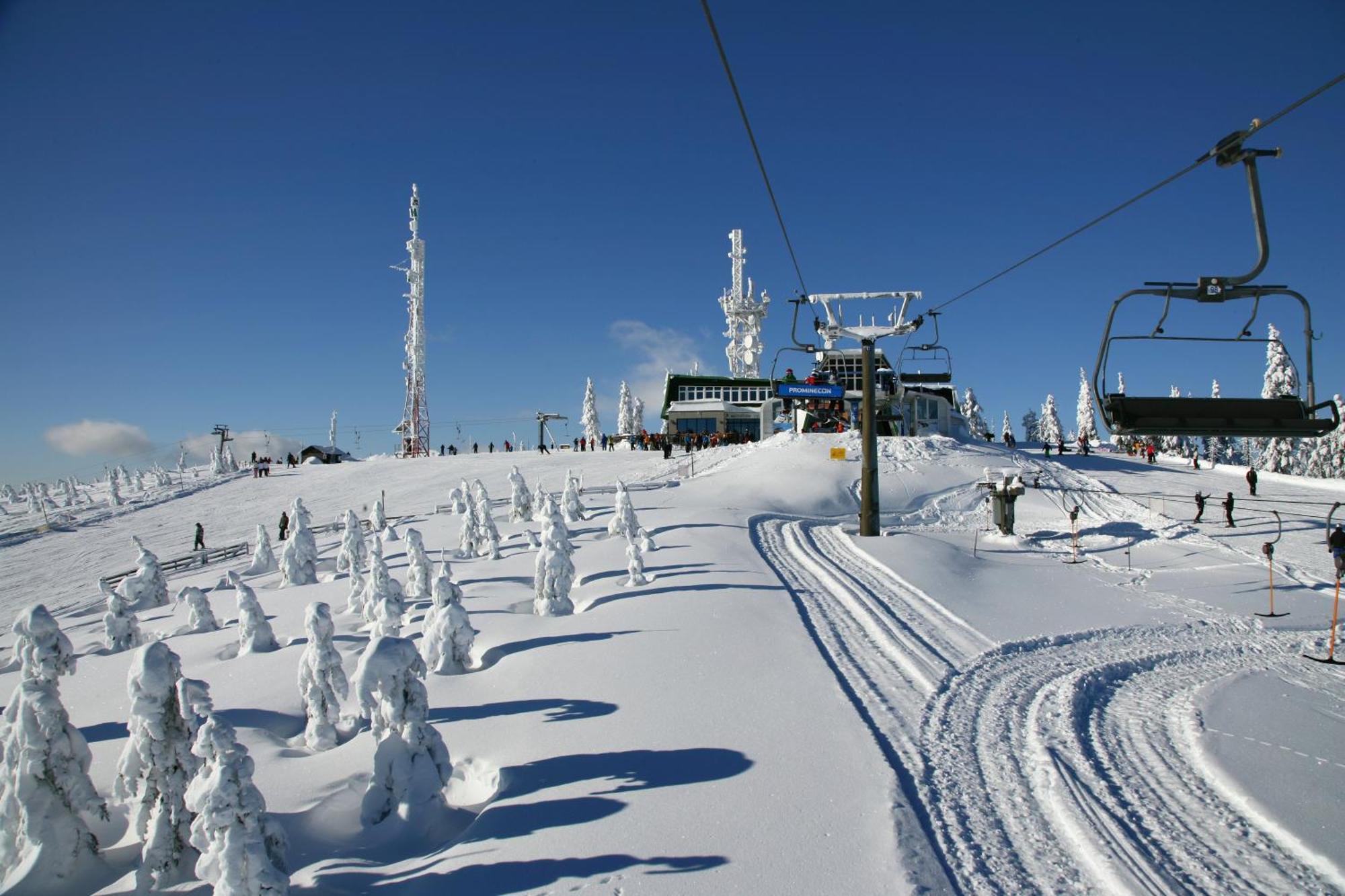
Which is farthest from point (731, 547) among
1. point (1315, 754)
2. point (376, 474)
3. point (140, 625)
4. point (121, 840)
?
point (376, 474)

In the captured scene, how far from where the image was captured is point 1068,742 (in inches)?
295

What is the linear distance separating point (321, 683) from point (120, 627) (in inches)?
412

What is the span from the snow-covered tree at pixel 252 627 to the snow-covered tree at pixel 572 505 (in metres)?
12.1

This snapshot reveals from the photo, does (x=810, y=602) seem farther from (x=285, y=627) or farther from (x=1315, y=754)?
(x=285, y=627)

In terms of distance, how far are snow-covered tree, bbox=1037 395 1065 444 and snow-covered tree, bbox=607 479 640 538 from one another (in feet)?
287

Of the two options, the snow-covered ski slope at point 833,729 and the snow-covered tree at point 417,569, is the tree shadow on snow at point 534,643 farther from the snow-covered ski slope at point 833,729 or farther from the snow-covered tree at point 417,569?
the snow-covered tree at point 417,569

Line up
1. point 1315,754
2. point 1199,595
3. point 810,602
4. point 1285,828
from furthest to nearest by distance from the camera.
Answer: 1. point 1199,595
2. point 810,602
3. point 1315,754
4. point 1285,828

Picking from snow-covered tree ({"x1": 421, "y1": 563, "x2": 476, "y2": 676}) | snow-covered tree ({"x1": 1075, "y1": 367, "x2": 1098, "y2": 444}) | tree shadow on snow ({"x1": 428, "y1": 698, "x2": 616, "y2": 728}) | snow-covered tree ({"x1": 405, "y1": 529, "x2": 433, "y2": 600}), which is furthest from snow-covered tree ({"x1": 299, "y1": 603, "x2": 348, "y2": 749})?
snow-covered tree ({"x1": 1075, "y1": 367, "x2": 1098, "y2": 444})

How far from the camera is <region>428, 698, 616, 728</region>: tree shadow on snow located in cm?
805

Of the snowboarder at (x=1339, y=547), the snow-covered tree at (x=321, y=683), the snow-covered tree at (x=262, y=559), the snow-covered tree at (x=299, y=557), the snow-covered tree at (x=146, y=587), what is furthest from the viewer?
the snow-covered tree at (x=262, y=559)

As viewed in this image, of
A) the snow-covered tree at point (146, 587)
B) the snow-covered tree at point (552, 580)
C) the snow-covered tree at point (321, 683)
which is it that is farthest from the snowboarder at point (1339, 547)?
the snow-covered tree at point (146, 587)

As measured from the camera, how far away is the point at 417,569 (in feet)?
55.4

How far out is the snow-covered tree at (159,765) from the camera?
578 cm

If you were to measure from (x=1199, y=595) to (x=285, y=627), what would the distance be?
21.0 m
